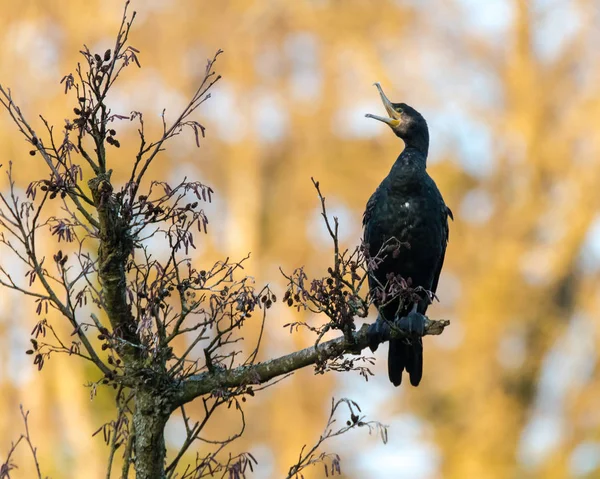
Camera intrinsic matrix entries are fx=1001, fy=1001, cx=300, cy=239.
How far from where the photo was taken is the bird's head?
5.98 m

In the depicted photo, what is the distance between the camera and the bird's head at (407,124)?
19.6ft

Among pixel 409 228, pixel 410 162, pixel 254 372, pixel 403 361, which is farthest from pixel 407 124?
pixel 254 372

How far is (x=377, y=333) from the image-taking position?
408 cm

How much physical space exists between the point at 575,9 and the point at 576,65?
33.3 inches

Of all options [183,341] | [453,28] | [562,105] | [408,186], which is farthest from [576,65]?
[408,186]

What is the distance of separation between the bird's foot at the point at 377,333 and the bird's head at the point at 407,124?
204 cm

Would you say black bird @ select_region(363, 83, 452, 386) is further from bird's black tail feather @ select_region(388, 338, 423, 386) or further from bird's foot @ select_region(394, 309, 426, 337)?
A: bird's foot @ select_region(394, 309, 426, 337)

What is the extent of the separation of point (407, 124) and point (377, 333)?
227 centimetres

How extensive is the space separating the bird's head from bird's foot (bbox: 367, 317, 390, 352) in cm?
204

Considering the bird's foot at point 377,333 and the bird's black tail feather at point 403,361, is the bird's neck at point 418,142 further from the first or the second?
the bird's foot at point 377,333

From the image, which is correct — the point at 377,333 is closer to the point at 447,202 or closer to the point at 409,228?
the point at 409,228

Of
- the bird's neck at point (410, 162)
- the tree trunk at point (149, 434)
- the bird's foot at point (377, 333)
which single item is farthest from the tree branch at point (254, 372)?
the bird's neck at point (410, 162)

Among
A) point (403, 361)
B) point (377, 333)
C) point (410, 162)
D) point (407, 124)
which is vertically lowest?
point (377, 333)

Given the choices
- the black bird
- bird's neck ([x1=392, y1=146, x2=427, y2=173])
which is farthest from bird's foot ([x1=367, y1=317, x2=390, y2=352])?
bird's neck ([x1=392, y1=146, x2=427, y2=173])
